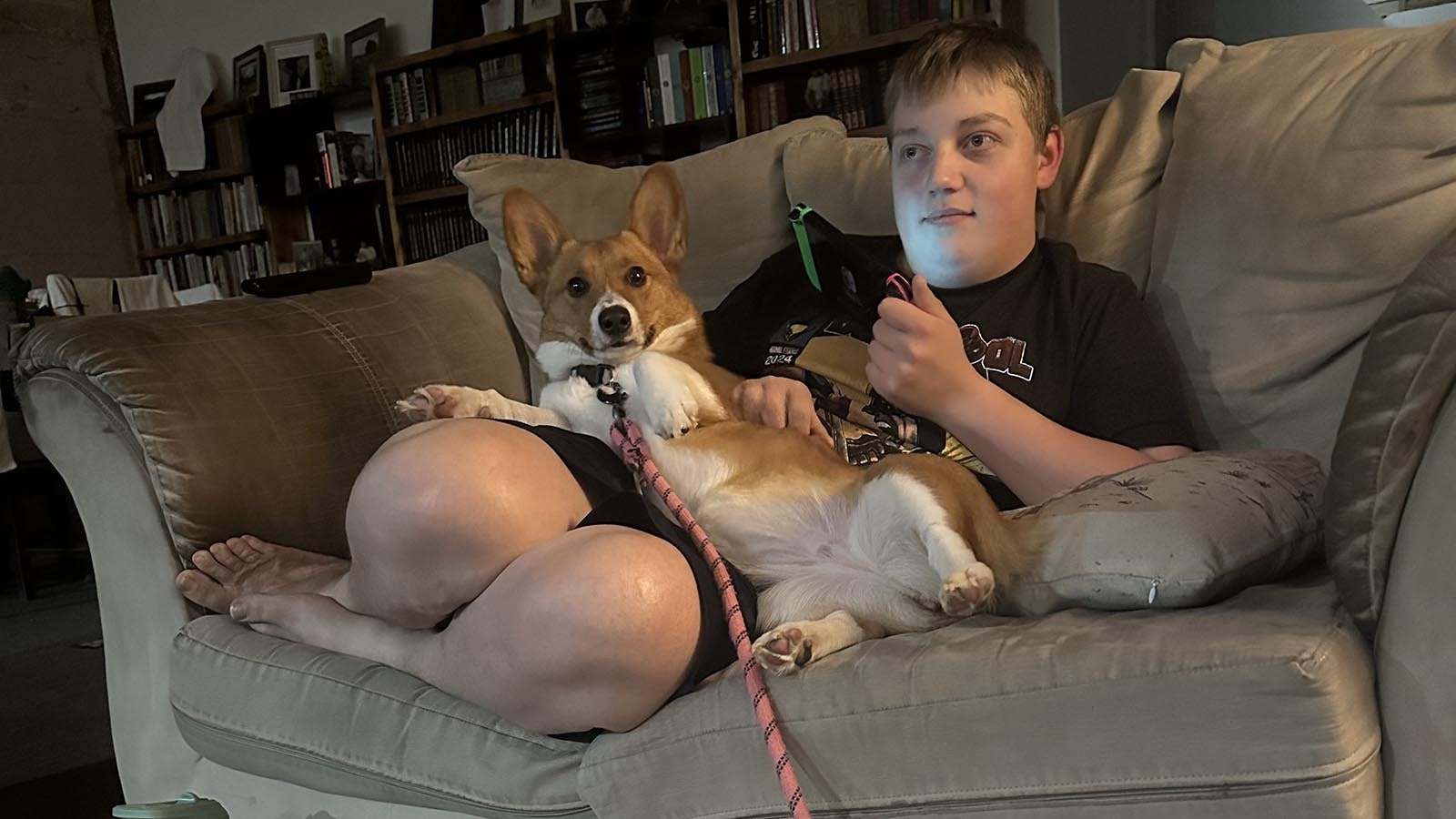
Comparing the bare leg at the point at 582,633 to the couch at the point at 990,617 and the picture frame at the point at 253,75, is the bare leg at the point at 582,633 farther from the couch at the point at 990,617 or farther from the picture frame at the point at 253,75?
the picture frame at the point at 253,75

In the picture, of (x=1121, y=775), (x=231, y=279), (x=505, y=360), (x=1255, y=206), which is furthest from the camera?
(x=231, y=279)

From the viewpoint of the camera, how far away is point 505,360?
1845 mm

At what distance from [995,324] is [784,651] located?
1.93 feet

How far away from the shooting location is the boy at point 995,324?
3.73 feet

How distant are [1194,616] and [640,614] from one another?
0.45m

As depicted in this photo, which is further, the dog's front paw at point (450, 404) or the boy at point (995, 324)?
the dog's front paw at point (450, 404)

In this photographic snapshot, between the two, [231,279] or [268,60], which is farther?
[231,279]

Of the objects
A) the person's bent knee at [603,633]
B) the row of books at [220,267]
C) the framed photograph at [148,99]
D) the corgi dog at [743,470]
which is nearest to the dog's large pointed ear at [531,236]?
the corgi dog at [743,470]

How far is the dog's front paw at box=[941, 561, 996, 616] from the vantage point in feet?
2.95

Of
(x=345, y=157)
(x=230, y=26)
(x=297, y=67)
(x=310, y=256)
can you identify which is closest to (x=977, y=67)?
(x=345, y=157)

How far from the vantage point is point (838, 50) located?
3.39 meters

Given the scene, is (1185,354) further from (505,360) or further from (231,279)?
(231,279)

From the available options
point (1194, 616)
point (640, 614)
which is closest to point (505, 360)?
point (640, 614)

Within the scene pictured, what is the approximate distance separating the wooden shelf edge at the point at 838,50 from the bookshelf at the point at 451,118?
100cm
